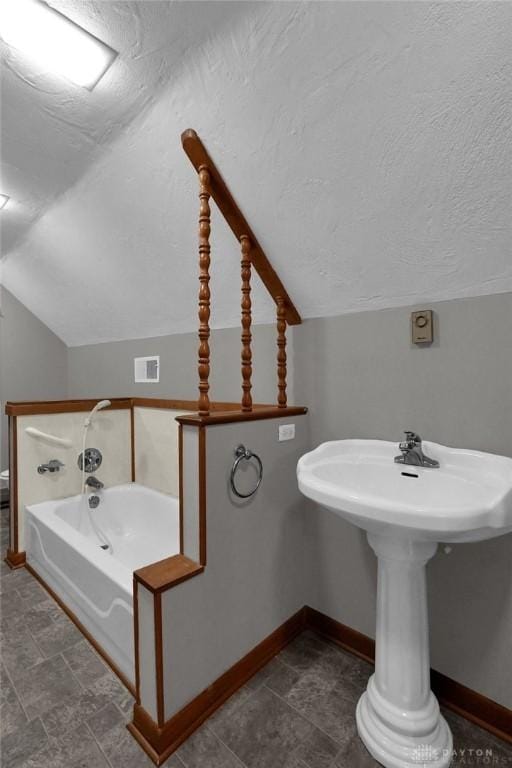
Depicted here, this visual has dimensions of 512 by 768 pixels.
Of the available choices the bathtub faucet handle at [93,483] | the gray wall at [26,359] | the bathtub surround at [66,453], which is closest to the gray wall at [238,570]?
the bathtub faucet handle at [93,483]

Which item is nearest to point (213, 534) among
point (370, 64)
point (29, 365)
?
point (370, 64)

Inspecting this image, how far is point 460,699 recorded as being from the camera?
50.8 inches

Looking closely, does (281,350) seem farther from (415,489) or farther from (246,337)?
(415,489)

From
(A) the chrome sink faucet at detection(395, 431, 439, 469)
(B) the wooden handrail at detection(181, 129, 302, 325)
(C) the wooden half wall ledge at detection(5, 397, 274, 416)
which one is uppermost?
(B) the wooden handrail at detection(181, 129, 302, 325)

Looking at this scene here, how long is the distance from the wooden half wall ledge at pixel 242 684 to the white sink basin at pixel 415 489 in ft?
2.43

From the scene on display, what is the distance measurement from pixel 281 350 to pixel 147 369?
4.54 feet

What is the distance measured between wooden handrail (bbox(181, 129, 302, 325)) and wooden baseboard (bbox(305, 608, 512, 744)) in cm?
144

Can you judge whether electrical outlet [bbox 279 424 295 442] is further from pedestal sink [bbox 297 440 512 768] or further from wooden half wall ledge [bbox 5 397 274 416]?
wooden half wall ledge [bbox 5 397 274 416]

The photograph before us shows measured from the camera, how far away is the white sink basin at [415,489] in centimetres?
85

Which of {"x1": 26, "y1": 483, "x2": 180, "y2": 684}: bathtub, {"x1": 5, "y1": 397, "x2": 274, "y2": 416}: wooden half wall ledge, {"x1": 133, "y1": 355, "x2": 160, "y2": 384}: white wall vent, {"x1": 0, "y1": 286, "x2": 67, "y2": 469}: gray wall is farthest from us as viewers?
{"x1": 0, "y1": 286, "x2": 67, "y2": 469}: gray wall

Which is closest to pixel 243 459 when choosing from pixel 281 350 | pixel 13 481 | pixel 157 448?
pixel 281 350

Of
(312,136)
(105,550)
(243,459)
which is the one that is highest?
(312,136)

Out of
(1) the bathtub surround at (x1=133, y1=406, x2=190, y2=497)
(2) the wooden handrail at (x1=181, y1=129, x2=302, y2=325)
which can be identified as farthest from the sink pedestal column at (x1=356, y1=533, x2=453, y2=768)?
(1) the bathtub surround at (x1=133, y1=406, x2=190, y2=497)

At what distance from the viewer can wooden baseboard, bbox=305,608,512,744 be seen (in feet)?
3.94
